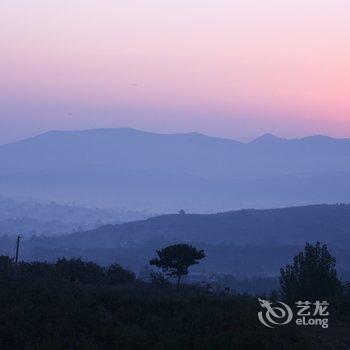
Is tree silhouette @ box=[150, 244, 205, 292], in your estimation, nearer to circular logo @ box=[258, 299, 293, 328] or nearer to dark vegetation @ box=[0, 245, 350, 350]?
dark vegetation @ box=[0, 245, 350, 350]

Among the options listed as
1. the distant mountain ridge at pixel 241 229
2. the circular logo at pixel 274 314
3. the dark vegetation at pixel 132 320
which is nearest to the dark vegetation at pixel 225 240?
the distant mountain ridge at pixel 241 229

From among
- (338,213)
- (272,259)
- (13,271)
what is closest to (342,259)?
(272,259)

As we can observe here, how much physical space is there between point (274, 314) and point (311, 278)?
5.98 meters

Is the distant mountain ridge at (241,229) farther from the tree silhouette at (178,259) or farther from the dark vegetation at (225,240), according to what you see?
the tree silhouette at (178,259)

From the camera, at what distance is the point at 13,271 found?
64.5ft

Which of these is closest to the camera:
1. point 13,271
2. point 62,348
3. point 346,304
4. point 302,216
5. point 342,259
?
point 62,348

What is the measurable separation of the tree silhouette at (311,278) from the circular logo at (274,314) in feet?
13.2

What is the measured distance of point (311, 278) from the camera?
20.4 meters

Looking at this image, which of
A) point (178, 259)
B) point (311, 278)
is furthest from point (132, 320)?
point (178, 259)

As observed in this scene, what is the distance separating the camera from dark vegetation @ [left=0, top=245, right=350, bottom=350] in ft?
43.6

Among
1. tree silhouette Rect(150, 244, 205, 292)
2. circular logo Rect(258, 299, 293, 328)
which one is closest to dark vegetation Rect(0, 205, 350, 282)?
tree silhouette Rect(150, 244, 205, 292)

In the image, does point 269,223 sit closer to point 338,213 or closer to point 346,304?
point 338,213

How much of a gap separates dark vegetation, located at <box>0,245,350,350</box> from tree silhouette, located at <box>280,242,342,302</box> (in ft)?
5.87

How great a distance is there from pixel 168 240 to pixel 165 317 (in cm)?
11376
